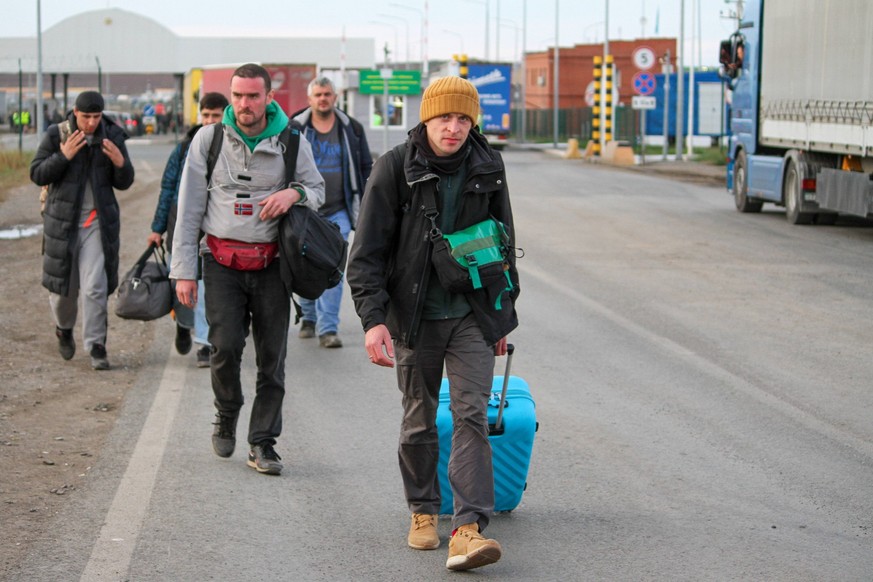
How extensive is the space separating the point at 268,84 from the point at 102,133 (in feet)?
10.4

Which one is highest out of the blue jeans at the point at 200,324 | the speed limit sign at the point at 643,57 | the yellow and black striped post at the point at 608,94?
the speed limit sign at the point at 643,57

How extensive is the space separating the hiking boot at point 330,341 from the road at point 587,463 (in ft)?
0.34

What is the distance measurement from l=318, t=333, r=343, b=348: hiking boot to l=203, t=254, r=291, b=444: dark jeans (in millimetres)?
3719

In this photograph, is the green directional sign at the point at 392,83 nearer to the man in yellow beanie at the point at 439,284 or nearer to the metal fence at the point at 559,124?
the metal fence at the point at 559,124

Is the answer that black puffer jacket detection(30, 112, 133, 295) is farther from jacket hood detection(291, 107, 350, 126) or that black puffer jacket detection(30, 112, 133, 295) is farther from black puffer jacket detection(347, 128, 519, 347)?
black puffer jacket detection(347, 128, 519, 347)

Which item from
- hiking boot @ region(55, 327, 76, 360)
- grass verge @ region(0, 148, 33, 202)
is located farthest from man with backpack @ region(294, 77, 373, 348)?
grass verge @ region(0, 148, 33, 202)

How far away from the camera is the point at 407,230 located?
5.32 metres

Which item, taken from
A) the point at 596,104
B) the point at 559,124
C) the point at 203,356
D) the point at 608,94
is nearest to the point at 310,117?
the point at 203,356

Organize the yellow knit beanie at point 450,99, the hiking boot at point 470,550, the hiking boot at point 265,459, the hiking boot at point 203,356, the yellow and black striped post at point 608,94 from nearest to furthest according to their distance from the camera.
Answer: the hiking boot at point 470,550, the yellow knit beanie at point 450,99, the hiking boot at point 265,459, the hiking boot at point 203,356, the yellow and black striped post at point 608,94

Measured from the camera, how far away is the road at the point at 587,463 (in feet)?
17.6

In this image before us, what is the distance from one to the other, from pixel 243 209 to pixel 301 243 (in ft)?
1.10

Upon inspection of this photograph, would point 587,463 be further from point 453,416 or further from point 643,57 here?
point 643,57

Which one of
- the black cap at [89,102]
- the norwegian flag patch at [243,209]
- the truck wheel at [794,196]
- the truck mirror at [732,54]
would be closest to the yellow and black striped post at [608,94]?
the truck mirror at [732,54]

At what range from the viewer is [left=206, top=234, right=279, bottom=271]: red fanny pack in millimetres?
6605
